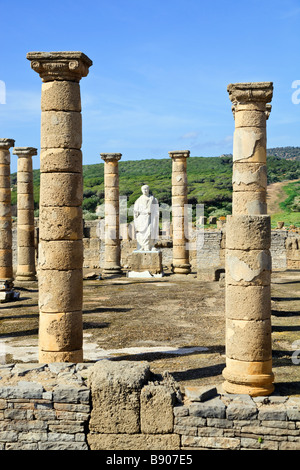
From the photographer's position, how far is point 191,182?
64625mm

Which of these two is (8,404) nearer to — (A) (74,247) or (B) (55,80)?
(A) (74,247)

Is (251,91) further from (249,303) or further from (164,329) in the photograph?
(164,329)

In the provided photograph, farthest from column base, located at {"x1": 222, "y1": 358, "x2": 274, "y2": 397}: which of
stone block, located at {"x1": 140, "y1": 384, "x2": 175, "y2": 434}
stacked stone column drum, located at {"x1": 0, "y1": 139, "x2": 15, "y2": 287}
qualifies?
stacked stone column drum, located at {"x1": 0, "y1": 139, "x2": 15, "y2": 287}

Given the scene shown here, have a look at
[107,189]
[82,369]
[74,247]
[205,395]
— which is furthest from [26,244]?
[205,395]

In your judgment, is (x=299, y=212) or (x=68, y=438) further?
(x=299, y=212)

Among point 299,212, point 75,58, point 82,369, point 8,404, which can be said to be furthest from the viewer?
point 299,212

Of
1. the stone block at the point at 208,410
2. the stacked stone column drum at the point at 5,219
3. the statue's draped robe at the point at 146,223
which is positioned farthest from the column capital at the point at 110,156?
the stone block at the point at 208,410

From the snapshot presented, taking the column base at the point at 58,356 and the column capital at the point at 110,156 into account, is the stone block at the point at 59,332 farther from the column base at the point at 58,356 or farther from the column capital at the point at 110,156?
the column capital at the point at 110,156

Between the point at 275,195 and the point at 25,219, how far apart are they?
40.8 m

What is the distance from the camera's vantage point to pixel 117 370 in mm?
6922

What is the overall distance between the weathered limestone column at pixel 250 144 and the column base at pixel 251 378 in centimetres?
426

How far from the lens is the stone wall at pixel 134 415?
652cm

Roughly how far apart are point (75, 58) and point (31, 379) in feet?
15.5

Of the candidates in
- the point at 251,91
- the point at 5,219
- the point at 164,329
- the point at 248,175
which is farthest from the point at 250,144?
the point at 5,219
